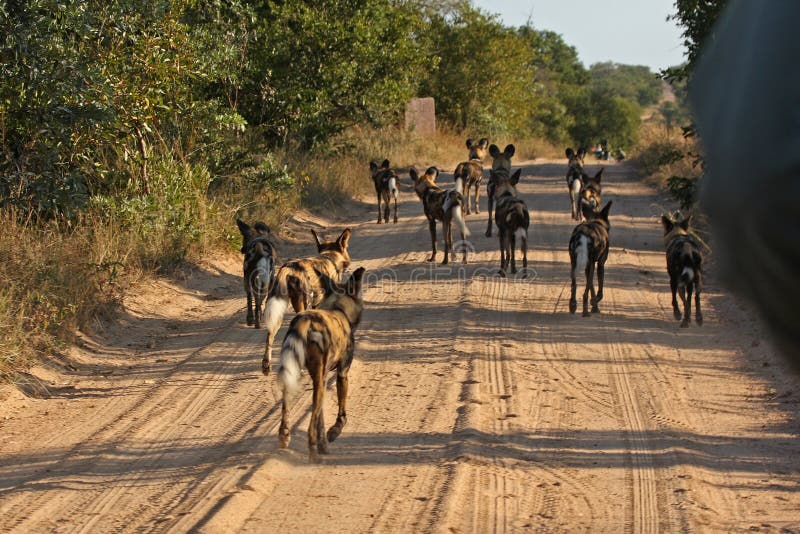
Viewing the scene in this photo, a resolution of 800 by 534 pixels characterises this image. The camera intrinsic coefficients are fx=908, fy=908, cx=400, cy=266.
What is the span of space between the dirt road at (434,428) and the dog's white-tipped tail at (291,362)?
0.50 metres

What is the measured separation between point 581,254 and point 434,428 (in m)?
4.17

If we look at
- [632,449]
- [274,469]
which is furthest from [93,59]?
[632,449]

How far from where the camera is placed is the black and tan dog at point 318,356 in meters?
5.02

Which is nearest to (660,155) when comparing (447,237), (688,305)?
(447,237)

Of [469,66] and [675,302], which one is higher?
[469,66]

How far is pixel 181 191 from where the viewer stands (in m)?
11.7

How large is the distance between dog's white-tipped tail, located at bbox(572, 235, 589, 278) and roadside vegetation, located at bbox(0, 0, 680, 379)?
15.3 feet

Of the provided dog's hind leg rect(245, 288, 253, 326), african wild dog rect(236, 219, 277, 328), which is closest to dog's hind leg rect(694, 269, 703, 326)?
african wild dog rect(236, 219, 277, 328)

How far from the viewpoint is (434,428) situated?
5773 mm

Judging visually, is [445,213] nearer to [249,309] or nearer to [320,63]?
[249,309]

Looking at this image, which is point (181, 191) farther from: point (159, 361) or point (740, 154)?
point (740, 154)

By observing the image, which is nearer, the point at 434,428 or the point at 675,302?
the point at 434,428

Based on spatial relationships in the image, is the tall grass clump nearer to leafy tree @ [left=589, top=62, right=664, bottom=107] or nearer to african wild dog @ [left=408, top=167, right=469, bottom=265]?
african wild dog @ [left=408, top=167, right=469, bottom=265]

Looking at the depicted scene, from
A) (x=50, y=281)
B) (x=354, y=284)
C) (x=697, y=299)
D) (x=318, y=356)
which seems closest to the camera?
(x=318, y=356)
